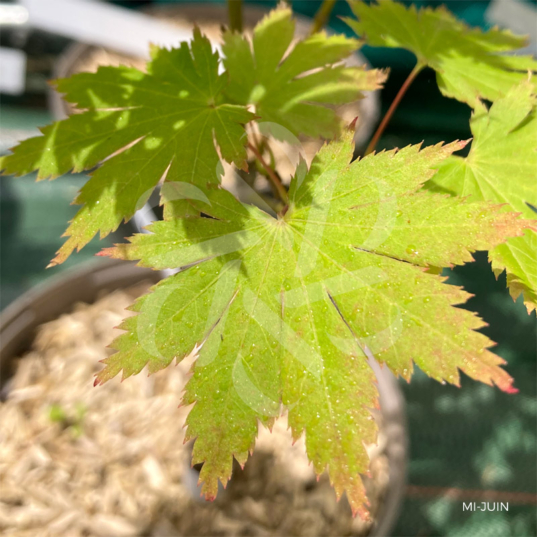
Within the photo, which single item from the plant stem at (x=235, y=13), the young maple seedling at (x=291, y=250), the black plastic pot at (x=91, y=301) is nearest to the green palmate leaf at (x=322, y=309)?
the young maple seedling at (x=291, y=250)

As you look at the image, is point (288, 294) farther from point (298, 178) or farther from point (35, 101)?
point (35, 101)

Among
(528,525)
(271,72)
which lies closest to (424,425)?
(528,525)

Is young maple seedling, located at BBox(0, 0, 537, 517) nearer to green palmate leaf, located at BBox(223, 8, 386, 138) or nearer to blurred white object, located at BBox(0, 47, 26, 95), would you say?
green palmate leaf, located at BBox(223, 8, 386, 138)

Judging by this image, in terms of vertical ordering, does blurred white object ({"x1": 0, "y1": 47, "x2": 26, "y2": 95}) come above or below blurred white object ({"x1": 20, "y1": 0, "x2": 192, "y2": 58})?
below

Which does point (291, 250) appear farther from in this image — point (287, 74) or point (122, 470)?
point (122, 470)

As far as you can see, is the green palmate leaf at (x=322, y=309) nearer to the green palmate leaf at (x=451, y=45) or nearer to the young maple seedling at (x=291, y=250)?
the young maple seedling at (x=291, y=250)

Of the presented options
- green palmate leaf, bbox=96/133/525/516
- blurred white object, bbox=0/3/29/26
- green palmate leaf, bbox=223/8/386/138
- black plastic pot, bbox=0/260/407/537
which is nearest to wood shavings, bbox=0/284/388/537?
black plastic pot, bbox=0/260/407/537
